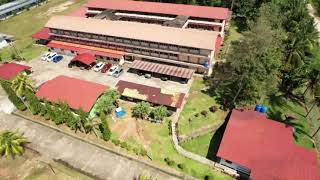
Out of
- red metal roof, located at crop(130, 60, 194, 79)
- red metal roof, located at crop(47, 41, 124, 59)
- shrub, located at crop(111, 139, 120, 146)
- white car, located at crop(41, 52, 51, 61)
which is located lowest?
shrub, located at crop(111, 139, 120, 146)

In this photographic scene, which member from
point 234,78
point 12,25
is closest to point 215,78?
point 234,78

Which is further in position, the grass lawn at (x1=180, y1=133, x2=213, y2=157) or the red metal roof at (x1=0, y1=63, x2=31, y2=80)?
the red metal roof at (x1=0, y1=63, x2=31, y2=80)

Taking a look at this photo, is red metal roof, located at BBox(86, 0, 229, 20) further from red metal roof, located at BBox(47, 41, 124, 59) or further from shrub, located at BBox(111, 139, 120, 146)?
shrub, located at BBox(111, 139, 120, 146)

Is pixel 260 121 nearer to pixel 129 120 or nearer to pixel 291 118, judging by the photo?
pixel 291 118

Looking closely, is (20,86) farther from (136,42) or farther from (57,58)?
(136,42)

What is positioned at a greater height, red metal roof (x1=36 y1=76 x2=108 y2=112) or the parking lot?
red metal roof (x1=36 y1=76 x2=108 y2=112)

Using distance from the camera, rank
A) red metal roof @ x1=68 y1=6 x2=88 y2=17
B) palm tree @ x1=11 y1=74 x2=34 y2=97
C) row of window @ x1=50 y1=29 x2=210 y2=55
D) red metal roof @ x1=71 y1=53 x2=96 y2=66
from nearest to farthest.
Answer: palm tree @ x1=11 y1=74 x2=34 y2=97 < row of window @ x1=50 y1=29 x2=210 y2=55 < red metal roof @ x1=71 y1=53 x2=96 y2=66 < red metal roof @ x1=68 y1=6 x2=88 y2=17

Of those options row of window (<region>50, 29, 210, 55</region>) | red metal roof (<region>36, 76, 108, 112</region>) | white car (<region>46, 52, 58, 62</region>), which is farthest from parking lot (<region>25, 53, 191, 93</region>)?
row of window (<region>50, 29, 210, 55</region>)

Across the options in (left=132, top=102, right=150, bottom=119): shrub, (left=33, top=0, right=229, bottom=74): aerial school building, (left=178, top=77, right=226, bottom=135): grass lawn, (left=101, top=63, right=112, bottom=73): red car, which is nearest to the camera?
(left=178, top=77, right=226, bottom=135): grass lawn
